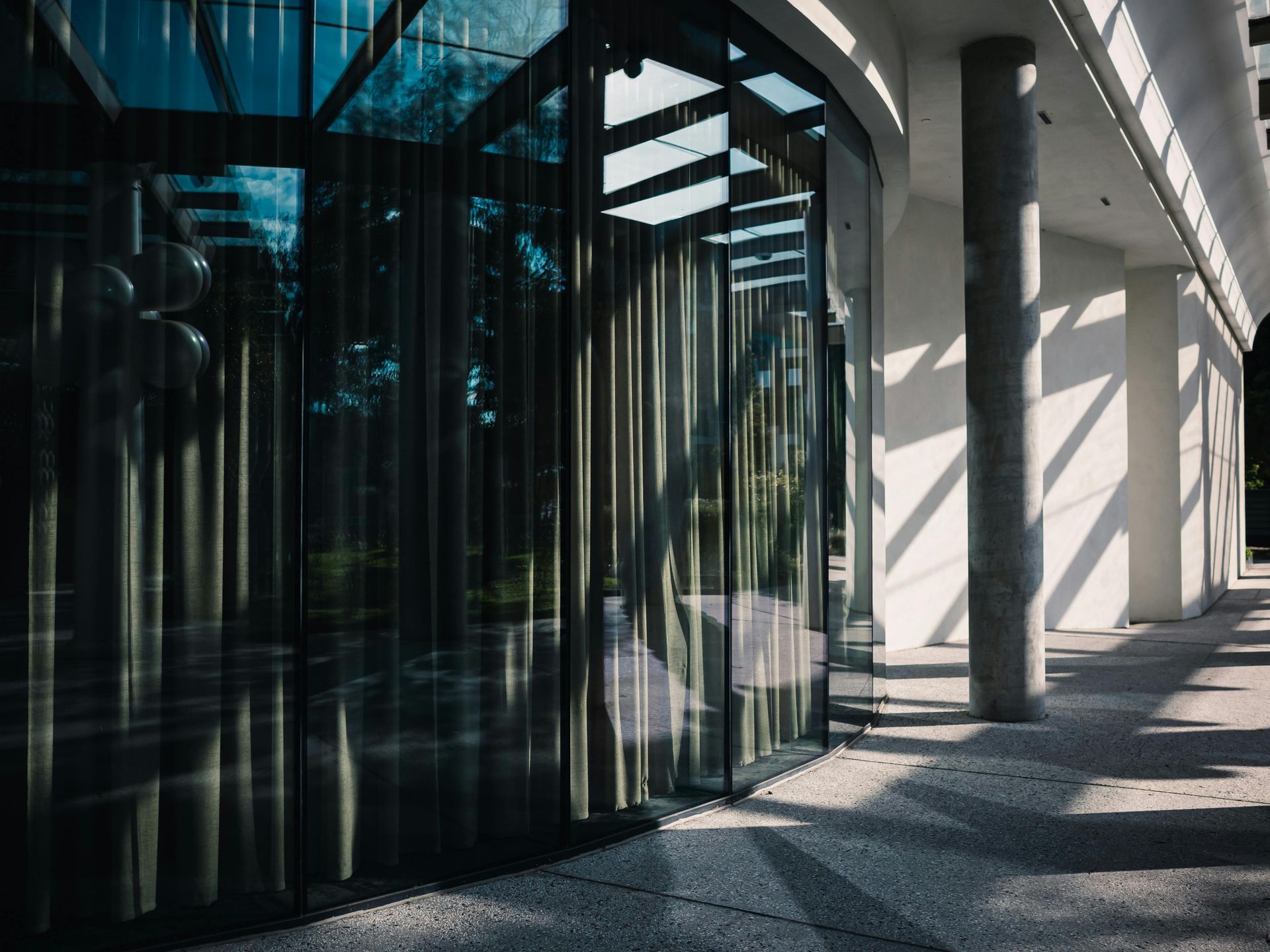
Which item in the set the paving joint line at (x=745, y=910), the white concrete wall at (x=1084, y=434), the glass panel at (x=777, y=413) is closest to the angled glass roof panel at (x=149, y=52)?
the glass panel at (x=777, y=413)

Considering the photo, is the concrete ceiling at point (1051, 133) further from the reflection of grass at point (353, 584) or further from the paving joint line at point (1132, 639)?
the reflection of grass at point (353, 584)

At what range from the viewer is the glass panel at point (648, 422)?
4914 mm

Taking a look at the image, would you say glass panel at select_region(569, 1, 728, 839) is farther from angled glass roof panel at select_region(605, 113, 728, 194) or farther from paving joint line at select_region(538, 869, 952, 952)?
paving joint line at select_region(538, 869, 952, 952)

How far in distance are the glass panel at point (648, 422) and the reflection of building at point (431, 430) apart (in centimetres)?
2

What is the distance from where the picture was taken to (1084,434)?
45.3ft

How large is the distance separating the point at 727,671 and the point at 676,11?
12.1 ft

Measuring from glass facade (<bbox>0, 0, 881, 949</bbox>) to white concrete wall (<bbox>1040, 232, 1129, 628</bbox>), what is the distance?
936 cm

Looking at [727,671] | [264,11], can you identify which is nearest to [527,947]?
[727,671]

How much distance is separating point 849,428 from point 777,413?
1371 millimetres

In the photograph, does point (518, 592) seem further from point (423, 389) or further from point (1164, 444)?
point (1164, 444)

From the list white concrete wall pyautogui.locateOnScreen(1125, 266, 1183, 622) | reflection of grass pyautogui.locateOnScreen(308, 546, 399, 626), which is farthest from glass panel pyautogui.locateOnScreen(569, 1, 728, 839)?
white concrete wall pyautogui.locateOnScreen(1125, 266, 1183, 622)

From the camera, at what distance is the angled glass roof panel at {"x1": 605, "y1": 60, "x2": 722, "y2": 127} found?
199 inches

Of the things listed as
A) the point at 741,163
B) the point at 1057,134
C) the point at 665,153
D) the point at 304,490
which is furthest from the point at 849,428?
the point at 304,490

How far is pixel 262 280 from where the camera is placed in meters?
3.84
